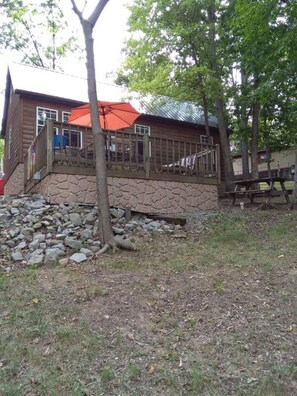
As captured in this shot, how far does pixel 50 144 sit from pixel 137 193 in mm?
2216

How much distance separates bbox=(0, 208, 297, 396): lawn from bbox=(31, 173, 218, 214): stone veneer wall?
7.93ft

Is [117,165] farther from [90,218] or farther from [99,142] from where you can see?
[99,142]

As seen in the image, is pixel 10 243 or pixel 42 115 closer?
pixel 10 243

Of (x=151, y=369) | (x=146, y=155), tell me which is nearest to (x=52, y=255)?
(x=151, y=369)

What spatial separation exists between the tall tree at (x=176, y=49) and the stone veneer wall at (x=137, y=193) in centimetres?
520

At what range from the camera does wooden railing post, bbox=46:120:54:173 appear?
711 centimetres

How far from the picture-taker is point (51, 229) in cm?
631

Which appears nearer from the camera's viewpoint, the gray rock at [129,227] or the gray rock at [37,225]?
the gray rock at [37,225]

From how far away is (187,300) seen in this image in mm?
3990

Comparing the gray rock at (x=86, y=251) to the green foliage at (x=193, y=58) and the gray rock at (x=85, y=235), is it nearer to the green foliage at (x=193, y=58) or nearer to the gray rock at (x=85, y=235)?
the gray rock at (x=85, y=235)

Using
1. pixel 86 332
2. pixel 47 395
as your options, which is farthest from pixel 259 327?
pixel 47 395

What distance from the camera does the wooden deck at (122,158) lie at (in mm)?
7367

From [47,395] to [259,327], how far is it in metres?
2.03

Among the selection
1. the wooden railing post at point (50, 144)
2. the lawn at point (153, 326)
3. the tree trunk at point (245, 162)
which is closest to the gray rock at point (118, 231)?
the lawn at point (153, 326)
